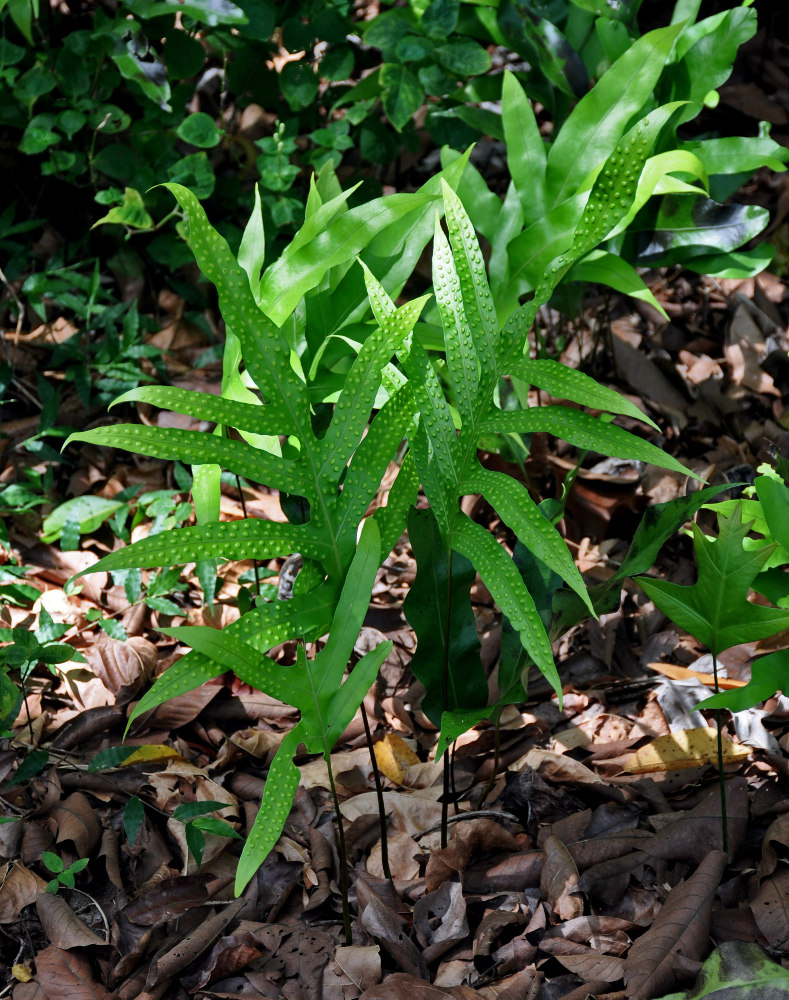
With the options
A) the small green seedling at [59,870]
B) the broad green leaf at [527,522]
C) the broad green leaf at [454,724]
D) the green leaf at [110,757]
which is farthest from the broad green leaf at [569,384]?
the small green seedling at [59,870]

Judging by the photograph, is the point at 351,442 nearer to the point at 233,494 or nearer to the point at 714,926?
the point at 714,926

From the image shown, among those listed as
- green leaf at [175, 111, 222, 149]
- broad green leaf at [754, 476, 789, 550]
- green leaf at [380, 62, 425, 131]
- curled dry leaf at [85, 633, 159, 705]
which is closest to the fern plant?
broad green leaf at [754, 476, 789, 550]

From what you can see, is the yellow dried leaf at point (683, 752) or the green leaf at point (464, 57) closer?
the yellow dried leaf at point (683, 752)

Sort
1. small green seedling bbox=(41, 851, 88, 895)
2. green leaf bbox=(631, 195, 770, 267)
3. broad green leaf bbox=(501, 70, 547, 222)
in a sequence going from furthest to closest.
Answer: green leaf bbox=(631, 195, 770, 267) < broad green leaf bbox=(501, 70, 547, 222) < small green seedling bbox=(41, 851, 88, 895)

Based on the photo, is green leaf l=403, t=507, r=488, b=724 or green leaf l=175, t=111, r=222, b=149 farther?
green leaf l=175, t=111, r=222, b=149

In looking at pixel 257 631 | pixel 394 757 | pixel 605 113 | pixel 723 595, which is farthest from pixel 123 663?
pixel 605 113

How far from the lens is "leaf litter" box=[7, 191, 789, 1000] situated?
125cm

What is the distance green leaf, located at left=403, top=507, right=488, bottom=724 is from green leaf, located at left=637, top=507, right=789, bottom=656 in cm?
26

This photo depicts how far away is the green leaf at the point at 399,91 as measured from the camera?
216cm

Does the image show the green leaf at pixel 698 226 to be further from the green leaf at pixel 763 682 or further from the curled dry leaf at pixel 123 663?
the curled dry leaf at pixel 123 663

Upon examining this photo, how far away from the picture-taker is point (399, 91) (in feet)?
7.13

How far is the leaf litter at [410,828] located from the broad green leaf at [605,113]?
654 mm

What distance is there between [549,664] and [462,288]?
1.50 ft

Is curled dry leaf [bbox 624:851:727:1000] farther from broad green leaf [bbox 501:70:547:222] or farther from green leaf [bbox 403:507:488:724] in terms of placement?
broad green leaf [bbox 501:70:547:222]
